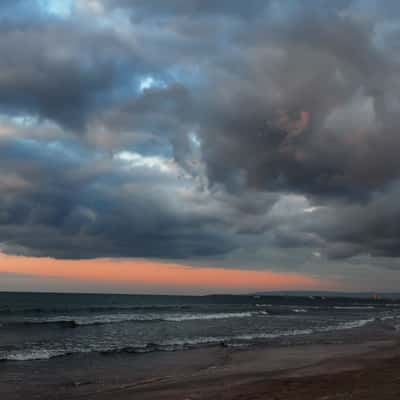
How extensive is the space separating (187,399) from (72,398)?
3.71 m

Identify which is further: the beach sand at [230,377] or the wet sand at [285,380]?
the beach sand at [230,377]

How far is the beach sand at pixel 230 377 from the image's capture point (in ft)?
49.2

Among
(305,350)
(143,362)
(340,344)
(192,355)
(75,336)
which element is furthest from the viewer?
(75,336)

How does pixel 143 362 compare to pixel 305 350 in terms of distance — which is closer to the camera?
pixel 143 362

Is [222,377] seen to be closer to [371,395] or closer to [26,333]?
[371,395]

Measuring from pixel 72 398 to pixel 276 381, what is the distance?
7.13 metres

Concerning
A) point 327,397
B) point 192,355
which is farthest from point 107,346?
point 327,397

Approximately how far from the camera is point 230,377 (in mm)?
18578

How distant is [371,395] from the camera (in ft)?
44.3

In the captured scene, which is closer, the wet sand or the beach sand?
the wet sand

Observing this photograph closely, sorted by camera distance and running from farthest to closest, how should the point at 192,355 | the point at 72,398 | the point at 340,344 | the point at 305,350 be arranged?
the point at 340,344
the point at 305,350
the point at 192,355
the point at 72,398

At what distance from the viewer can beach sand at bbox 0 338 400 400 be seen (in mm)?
14992

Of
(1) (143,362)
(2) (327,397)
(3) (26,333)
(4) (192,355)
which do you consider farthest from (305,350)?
(3) (26,333)

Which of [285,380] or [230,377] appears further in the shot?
[230,377]
